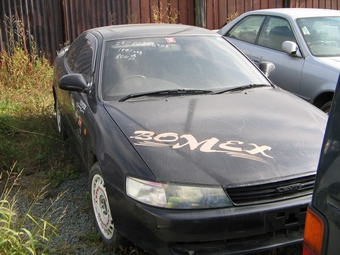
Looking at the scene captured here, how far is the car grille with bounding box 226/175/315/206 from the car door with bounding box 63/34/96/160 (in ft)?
5.14

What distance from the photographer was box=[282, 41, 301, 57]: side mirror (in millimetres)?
5875

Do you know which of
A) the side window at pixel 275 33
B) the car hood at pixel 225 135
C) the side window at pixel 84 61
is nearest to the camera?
the car hood at pixel 225 135

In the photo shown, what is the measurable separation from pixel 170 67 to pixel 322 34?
274 cm

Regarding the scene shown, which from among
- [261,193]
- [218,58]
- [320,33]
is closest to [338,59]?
[320,33]

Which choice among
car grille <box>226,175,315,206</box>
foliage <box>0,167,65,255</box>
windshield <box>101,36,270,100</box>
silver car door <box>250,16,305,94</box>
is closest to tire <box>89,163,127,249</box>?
foliage <box>0,167,65,255</box>

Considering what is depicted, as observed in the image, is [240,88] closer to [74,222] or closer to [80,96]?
[80,96]

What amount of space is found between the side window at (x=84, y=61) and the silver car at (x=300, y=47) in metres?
2.52

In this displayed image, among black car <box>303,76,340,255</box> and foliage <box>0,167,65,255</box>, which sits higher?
black car <box>303,76,340,255</box>

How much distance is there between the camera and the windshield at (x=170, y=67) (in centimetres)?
413

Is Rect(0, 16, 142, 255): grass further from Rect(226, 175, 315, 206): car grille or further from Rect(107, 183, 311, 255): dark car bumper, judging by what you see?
Rect(226, 175, 315, 206): car grille

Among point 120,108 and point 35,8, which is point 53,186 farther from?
point 35,8

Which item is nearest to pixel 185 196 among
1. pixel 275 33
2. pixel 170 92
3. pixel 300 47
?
pixel 170 92

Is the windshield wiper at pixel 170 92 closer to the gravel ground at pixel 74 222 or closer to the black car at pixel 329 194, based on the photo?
the gravel ground at pixel 74 222

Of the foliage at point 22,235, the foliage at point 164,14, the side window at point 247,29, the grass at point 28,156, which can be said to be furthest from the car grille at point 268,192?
the foliage at point 164,14
